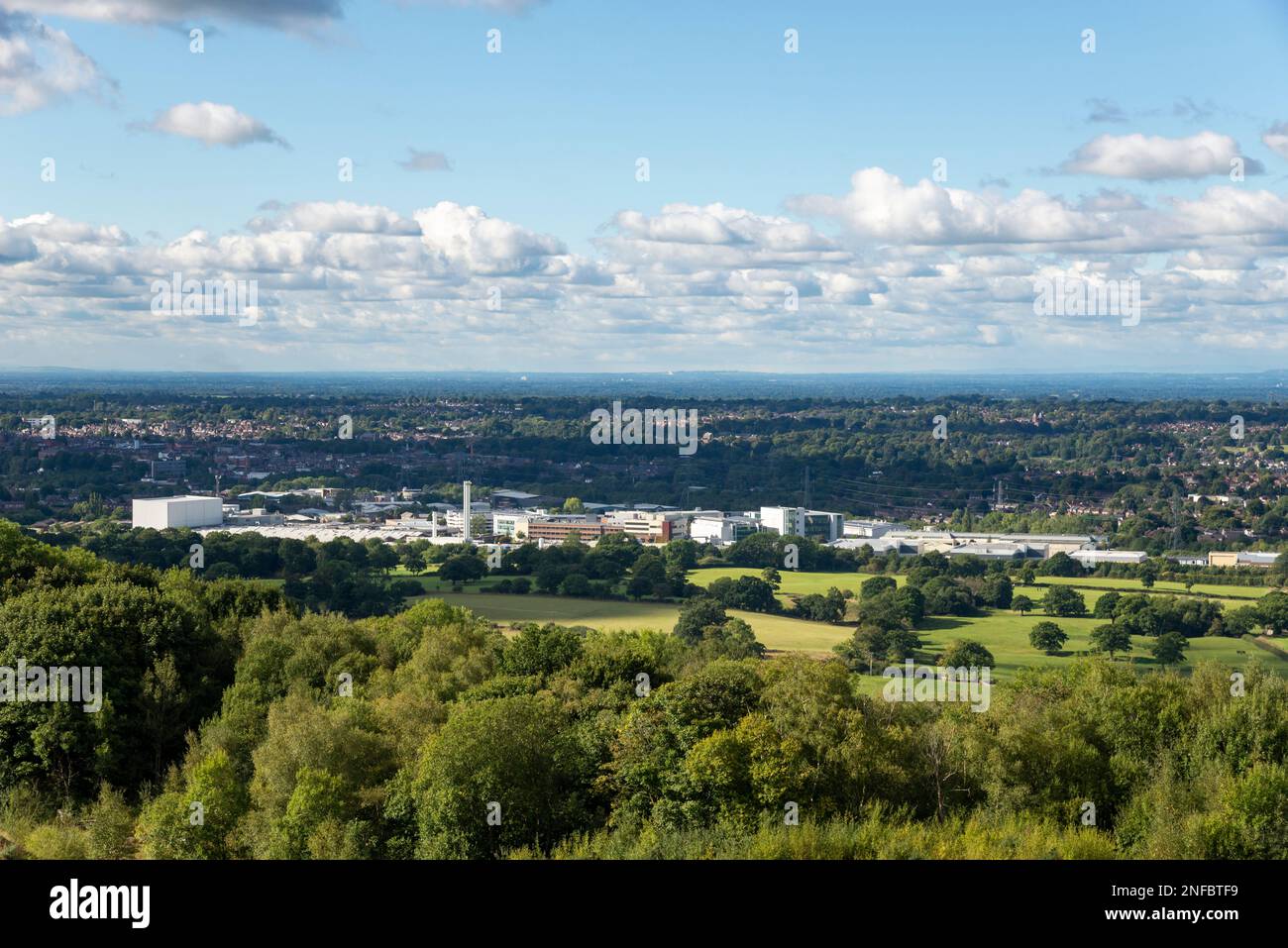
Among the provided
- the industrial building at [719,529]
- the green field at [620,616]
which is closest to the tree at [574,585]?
the green field at [620,616]

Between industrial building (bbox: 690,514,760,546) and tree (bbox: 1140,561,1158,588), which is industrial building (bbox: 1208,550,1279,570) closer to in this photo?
tree (bbox: 1140,561,1158,588)

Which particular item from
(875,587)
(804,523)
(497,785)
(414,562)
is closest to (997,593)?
(875,587)

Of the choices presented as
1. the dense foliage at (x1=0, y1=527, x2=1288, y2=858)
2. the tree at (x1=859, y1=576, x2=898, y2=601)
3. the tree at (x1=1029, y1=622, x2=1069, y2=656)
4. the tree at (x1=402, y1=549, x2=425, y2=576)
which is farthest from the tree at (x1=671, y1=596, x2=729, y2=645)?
the dense foliage at (x1=0, y1=527, x2=1288, y2=858)

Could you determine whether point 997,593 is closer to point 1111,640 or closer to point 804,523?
point 1111,640

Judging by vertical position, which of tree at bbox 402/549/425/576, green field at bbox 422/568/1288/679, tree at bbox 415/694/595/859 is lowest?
green field at bbox 422/568/1288/679
